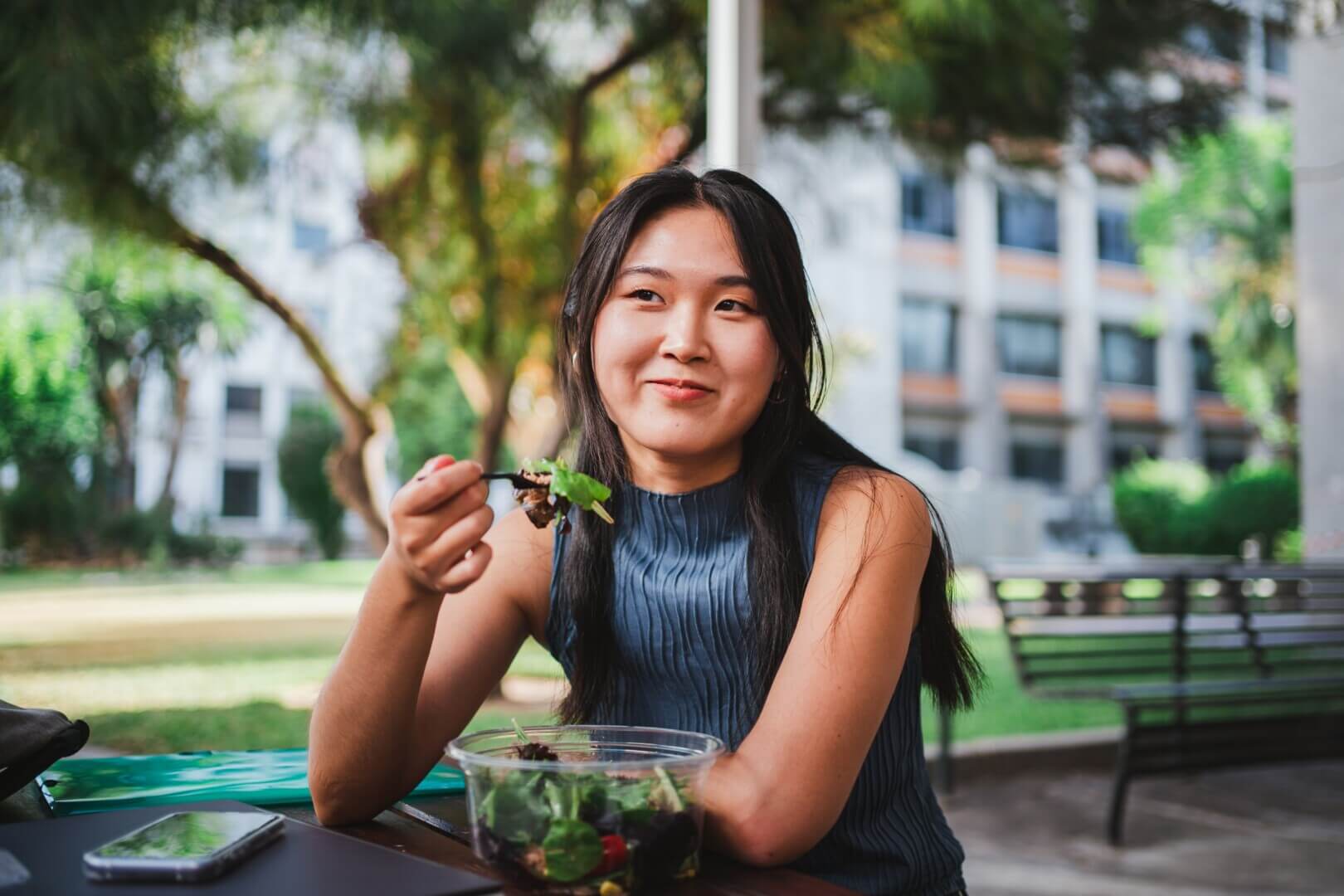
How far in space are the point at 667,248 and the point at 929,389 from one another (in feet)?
68.0

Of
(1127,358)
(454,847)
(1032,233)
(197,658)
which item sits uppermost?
(1032,233)

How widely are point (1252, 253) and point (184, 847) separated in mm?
16916

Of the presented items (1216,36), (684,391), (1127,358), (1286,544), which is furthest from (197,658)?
(1127,358)

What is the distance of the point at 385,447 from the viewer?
4906 millimetres

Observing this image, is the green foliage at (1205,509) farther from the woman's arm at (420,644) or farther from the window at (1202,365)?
the woman's arm at (420,644)

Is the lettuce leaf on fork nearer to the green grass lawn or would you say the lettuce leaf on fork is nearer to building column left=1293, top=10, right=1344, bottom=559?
the green grass lawn

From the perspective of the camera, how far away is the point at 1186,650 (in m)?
3.75

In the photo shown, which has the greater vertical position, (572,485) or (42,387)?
(42,387)

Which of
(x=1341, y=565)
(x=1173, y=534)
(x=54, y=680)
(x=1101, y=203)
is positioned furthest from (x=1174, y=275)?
(x=54, y=680)

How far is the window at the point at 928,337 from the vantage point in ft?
68.5

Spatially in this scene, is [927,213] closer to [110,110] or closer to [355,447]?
[355,447]

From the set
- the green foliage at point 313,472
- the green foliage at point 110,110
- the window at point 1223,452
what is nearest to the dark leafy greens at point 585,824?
the green foliage at point 110,110

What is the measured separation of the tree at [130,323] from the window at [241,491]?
0.81m

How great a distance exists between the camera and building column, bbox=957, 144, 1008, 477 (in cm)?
2089
